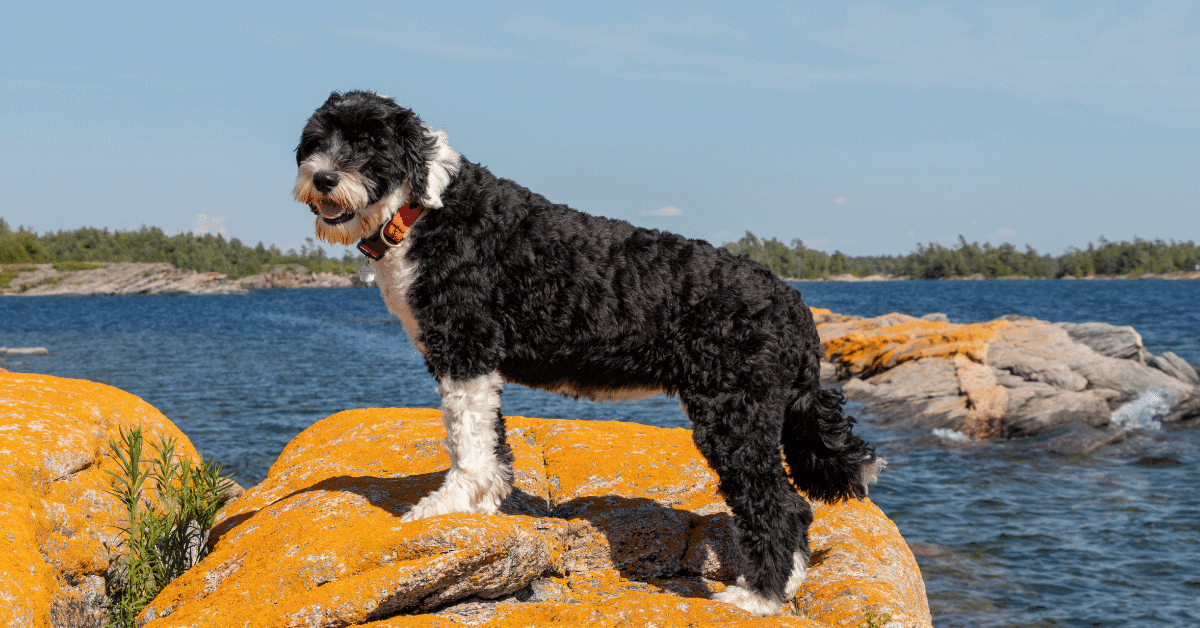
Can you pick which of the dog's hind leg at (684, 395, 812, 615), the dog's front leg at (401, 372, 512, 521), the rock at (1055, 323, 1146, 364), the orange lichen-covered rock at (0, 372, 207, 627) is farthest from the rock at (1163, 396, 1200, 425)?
the orange lichen-covered rock at (0, 372, 207, 627)

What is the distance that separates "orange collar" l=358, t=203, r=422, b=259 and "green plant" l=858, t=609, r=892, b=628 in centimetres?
347

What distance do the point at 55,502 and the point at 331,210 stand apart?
3030mm

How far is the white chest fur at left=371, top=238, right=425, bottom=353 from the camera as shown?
4363 mm

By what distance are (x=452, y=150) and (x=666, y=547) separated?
3.07 meters

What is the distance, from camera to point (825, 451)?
482 cm

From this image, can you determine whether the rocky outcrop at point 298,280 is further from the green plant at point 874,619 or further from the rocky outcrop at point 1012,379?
the green plant at point 874,619

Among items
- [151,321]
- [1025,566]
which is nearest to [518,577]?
[1025,566]

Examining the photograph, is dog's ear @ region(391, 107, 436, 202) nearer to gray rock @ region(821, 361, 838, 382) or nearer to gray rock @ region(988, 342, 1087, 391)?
gray rock @ region(988, 342, 1087, 391)

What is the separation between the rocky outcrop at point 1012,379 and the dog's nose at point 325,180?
52.5 feet

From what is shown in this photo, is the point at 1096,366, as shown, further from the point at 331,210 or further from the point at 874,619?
the point at 331,210

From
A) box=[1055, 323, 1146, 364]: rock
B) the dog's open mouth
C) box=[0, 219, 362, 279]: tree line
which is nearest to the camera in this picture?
the dog's open mouth

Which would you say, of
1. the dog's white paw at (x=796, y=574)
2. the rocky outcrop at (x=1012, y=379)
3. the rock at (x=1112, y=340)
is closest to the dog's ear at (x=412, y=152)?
the dog's white paw at (x=796, y=574)

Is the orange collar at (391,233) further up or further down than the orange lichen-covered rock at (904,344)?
further up

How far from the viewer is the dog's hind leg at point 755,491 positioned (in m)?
4.31
